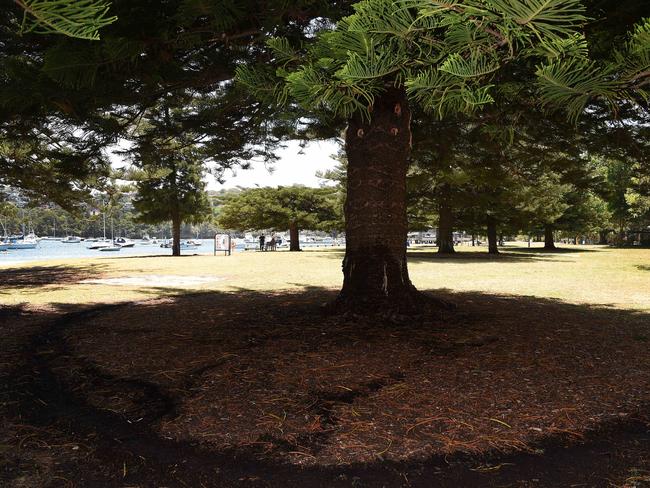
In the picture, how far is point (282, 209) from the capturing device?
30.0 meters

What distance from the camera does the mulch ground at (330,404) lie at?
7.68 feet

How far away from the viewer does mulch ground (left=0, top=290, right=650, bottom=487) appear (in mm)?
2342

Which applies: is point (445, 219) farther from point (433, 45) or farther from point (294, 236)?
point (433, 45)

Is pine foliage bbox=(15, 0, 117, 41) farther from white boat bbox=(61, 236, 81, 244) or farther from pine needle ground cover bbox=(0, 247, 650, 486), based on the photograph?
white boat bbox=(61, 236, 81, 244)

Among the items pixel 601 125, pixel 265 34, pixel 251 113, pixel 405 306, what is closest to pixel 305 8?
pixel 265 34

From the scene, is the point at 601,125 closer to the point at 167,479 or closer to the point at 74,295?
the point at 167,479

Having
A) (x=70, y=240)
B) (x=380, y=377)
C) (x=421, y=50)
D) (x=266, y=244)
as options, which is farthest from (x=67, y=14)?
(x=70, y=240)

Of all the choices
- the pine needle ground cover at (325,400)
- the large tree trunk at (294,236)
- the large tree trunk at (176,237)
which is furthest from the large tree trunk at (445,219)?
the pine needle ground cover at (325,400)

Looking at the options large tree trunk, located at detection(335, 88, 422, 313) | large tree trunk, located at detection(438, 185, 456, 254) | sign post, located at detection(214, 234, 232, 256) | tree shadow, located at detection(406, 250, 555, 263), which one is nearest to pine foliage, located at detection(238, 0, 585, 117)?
large tree trunk, located at detection(335, 88, 422, 313)

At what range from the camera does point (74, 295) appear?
8.81 metres

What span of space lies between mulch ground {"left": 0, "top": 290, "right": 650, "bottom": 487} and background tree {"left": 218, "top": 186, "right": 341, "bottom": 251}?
24.9 meters

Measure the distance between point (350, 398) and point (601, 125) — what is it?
18.4 feet

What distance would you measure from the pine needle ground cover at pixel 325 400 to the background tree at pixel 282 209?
24007 millimetres

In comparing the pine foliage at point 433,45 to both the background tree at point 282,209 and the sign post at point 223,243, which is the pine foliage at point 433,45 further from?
the background tree at point 282,209
